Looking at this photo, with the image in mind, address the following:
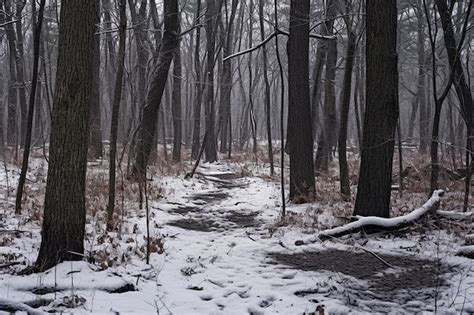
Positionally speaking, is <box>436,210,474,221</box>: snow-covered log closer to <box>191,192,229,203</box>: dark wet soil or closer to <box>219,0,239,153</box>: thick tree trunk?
<box>191,192,229,203</box>: dark wet soil

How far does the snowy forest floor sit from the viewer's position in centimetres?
417

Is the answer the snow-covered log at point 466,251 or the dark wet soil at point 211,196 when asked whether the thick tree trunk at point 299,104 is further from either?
the snow-covered log at point 466,251

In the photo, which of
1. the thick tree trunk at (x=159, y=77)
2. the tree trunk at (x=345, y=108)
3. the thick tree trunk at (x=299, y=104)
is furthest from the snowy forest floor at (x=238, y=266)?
the thick tree trunk at (x=159, y=77)

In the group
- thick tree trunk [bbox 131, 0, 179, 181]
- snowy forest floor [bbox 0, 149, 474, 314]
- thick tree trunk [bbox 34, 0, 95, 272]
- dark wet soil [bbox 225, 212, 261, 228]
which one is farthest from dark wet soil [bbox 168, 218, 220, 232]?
thick tree trunk [bbox 131, 0, 179, 181]

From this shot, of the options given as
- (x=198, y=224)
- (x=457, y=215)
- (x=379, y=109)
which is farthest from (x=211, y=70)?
(x=457, y=215)

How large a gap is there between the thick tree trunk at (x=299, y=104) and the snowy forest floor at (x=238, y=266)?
3.58 feet

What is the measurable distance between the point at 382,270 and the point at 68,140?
416cm

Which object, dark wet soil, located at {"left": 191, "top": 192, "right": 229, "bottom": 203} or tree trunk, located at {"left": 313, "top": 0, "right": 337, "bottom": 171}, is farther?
tree trunk, located at {"left": 313, "top": 0, "right": 337, "bottom": 171}

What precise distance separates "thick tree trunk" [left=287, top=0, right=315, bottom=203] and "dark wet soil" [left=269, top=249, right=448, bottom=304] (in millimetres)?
4007

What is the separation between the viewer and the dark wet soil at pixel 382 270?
454 cm

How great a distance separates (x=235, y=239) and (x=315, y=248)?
54.8 inches

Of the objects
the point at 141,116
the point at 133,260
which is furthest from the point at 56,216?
the point at 141,116

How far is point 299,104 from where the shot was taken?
10.1 meters

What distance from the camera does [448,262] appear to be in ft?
17.9
